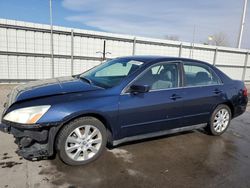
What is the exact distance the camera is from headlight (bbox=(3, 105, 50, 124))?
2826 millimetres

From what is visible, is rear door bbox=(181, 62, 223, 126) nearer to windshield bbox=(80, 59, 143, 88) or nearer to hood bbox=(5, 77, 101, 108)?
windshield bbox=(80, 59, 143, 88)

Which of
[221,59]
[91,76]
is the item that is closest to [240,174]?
[91,76]

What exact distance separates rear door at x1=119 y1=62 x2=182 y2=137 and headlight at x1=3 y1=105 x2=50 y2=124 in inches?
44.3

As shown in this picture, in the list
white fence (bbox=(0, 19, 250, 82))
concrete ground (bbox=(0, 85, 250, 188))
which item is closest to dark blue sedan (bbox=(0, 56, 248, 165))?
concrete ground (bbox=(0, 85, 250, 188))

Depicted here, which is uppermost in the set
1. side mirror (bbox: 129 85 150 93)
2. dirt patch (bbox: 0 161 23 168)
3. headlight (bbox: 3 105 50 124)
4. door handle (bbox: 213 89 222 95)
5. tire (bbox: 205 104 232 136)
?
side mirror (bbox: 129 85 150 93)

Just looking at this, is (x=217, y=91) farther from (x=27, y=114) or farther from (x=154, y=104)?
(x=27, y=114)

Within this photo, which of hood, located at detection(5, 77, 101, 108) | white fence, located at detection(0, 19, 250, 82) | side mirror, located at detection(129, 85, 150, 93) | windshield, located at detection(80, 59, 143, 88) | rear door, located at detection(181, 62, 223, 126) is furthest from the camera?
white fence, located at detection(0, 19, 250, 82)

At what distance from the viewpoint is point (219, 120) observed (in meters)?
4.71

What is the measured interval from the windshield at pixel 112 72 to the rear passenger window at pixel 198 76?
3.29 feet

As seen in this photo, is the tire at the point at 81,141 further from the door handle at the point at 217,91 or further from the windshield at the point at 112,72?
the door handle at the point at 217,91

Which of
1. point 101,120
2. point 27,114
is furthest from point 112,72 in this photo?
point 27,114

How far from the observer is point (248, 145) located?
4402 mm

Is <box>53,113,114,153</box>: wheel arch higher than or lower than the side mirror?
lower

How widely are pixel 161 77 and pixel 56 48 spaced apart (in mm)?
7094
